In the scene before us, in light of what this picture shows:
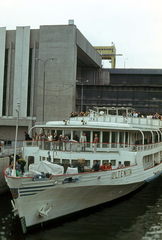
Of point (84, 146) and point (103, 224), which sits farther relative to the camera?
point (84, 146)

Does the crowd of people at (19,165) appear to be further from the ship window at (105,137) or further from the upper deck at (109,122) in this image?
the ship window at (105,137)

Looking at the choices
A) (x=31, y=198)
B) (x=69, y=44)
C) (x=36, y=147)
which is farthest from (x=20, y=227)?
(x=69, y=44)

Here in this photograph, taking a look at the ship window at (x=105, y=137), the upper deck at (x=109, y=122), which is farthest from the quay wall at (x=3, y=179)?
the ship window at (x=105, y=137)

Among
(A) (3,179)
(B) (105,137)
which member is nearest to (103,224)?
(B) (105,137)

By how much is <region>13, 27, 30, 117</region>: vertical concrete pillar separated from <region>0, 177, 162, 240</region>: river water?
123ft

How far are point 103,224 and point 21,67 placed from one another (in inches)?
1799

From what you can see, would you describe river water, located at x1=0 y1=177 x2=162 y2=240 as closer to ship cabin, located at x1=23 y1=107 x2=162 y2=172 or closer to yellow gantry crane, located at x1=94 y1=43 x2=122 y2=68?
Result: ship cabin, located at x1=23 y1=107 x2=162 y2=172

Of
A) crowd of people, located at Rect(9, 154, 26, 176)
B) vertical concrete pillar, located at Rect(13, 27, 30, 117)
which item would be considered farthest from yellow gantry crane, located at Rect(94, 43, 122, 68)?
crowd of people, located at Rect(9, 154, 26, 176)

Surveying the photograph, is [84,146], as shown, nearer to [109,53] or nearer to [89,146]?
[89,146]

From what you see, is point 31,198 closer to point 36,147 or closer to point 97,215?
point 97,215

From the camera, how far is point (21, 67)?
56875 millimetres

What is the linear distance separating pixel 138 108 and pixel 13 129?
2653 cm

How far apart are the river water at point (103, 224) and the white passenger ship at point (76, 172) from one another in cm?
50

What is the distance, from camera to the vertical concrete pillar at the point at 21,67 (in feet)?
185
